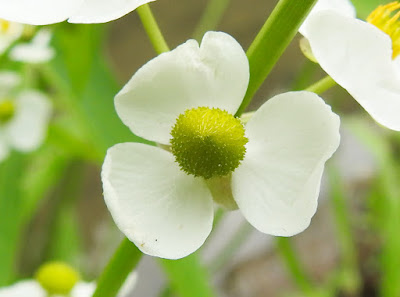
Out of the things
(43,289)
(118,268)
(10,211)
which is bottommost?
(10,211)

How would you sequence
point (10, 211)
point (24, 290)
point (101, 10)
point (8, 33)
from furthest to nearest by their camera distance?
point (10, 211) → point (8, 33) → point (24, 290) → point (101, 10)

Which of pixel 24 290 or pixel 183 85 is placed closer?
pixel 183 85

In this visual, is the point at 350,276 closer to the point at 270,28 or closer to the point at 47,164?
the point at 47,164

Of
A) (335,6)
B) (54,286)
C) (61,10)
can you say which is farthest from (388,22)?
(54,286)

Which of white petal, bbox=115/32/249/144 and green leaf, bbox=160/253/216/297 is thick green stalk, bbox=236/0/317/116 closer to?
white petal, bbox=115/32/249/144

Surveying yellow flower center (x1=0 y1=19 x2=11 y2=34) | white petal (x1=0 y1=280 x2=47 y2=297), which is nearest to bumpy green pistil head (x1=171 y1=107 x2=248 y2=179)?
white petal (x1=0 y1=280 x2=47 y2=297)

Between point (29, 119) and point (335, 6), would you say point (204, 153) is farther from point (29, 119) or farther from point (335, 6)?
point (29, 119)
